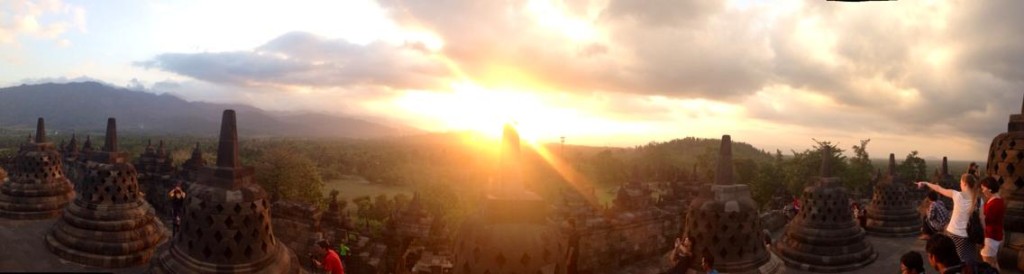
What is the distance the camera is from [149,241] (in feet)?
43.9

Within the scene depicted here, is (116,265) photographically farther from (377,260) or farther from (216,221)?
(216,221)

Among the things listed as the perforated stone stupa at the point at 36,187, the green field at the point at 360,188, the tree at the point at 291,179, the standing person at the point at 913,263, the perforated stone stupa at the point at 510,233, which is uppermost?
the perforated stone stupa at the point at 510,233

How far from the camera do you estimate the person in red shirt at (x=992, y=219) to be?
6.49 m

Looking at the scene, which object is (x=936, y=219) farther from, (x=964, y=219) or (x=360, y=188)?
(x=360, y=188)

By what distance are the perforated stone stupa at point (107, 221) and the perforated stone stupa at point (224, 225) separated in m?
6.83

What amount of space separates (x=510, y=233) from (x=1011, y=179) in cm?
800

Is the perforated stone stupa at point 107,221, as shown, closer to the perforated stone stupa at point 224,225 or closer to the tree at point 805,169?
the perforated stone stupa at point 224,225

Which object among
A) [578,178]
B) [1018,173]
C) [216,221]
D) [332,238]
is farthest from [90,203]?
[578,178]

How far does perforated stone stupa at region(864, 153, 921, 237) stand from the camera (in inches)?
719

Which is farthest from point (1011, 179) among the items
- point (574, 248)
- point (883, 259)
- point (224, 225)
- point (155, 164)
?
point (155, 164)

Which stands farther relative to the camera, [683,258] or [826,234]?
[826,234]

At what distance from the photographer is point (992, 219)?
6527 millimetres

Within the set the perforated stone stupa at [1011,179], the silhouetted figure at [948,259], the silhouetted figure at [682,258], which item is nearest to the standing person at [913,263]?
the silhouetted figure at [948,259]

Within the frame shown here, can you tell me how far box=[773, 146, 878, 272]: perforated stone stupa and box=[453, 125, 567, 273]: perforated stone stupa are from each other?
12562 mm
